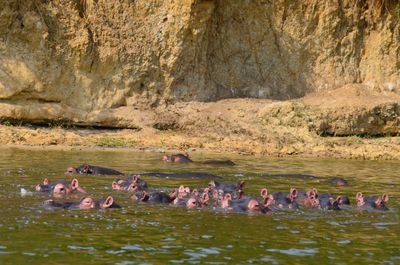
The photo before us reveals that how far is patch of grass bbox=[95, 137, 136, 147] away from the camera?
2311cm

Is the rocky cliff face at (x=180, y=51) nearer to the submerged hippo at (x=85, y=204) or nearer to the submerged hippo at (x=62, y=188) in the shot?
the submerged hippo at (x=62, y=188)

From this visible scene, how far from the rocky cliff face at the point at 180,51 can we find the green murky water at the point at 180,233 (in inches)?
307

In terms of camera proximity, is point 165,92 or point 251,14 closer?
point 165,92

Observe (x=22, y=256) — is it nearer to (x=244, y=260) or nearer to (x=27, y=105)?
(x=244, y=260)

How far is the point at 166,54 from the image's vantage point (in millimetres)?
26312

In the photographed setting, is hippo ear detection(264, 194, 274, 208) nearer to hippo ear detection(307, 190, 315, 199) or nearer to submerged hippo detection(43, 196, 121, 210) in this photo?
hippo ear detection(307, 190, 315, 199)

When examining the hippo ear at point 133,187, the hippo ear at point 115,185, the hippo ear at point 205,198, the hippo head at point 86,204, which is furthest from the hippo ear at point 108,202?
the hippo ear at point 115,185

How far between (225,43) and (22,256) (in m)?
18.9

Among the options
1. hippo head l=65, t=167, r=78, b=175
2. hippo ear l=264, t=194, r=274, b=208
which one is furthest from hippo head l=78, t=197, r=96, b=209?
hippo head l=65, t=167, r=78, b=175

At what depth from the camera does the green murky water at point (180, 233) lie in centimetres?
1003

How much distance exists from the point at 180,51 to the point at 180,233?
15354mm

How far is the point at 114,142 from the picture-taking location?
76.4 ft

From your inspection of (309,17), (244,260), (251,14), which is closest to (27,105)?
(251,14)

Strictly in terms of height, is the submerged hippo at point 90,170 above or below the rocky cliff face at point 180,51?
below
